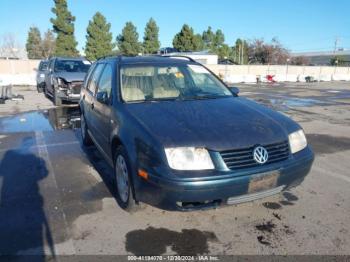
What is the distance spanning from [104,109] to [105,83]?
570mm

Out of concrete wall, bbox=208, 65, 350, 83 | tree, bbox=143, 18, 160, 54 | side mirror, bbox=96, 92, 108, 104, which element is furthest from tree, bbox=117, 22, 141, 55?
side mirror, bbox=96, 92, 108, 104

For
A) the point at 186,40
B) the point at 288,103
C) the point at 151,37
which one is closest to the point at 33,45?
the point at 151,37

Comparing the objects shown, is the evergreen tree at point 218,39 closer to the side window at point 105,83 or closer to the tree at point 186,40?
the tree at point 186,40

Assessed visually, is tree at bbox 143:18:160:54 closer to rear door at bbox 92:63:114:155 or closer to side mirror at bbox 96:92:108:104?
rear door at bbox 92:63:114:155

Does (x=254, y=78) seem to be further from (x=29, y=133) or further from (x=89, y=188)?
(x=89, y=188)

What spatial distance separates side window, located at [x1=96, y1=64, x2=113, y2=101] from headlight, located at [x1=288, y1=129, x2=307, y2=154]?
2303mm

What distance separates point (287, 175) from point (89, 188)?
2612mm

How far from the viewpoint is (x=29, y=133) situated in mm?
7867

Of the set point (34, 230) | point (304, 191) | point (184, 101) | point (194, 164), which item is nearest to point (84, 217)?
point (34, 230)

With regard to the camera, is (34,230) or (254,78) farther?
(254,78)

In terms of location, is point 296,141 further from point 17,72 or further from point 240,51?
point 240,51

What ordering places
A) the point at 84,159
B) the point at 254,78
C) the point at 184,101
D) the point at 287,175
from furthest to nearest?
the point at 254,78
the point at 84,159
the point at 184,101
the point at 287,175

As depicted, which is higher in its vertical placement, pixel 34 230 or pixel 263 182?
pixel 263 182

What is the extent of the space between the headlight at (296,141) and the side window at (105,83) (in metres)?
2.30
